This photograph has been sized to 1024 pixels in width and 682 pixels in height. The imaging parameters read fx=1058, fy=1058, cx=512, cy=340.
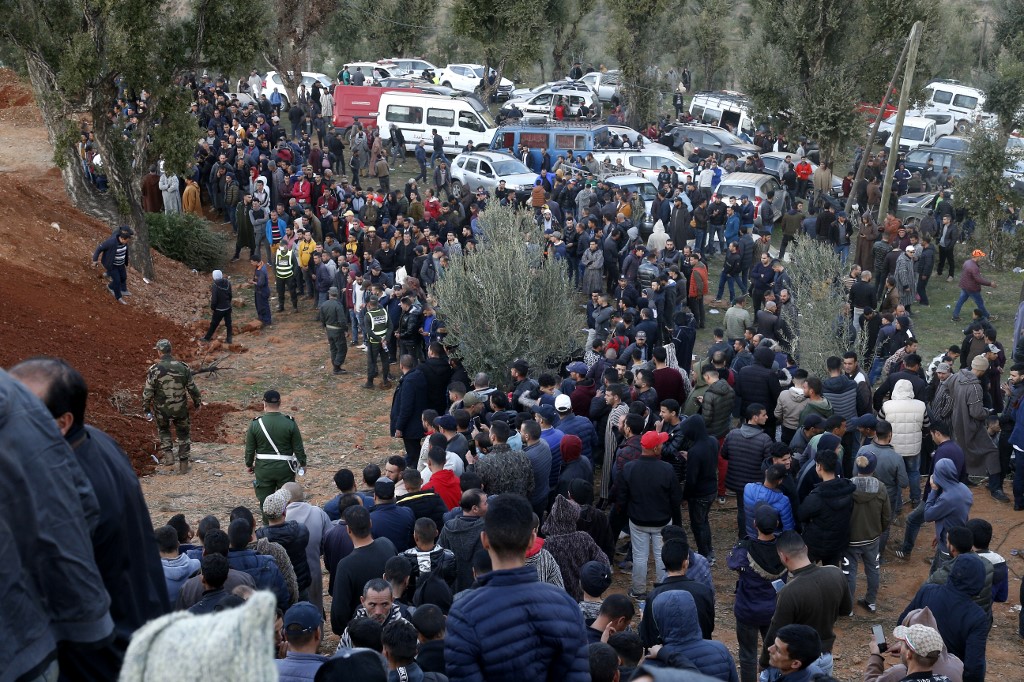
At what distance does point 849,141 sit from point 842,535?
23.3 m

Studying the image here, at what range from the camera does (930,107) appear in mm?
37281

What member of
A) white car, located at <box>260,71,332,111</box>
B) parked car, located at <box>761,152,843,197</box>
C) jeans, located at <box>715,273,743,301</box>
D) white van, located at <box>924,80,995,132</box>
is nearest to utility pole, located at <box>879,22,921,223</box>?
jeans, located at <box>715,273,743,301</box>

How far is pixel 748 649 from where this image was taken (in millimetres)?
7863

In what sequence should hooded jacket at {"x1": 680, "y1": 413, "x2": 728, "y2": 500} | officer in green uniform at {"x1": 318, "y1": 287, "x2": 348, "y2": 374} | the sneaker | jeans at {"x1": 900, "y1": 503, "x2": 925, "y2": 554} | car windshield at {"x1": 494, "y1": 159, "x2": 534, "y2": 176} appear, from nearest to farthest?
the sneaker → hooded jacket at {"x1": 680, "y1": 413, "x2": 728, "y2": 500} → jeans at {"x1": 900, "y1": 503, "x2": 925, "y2": 554} → officer in green uniform at {"x1": 318, "y1": 287, "x2": 348, "y2": 374} → car windshield at {"x1": 494, "y1": 159, "x2": 534, "y2": 176}

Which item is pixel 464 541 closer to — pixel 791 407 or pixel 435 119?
pixel 791 407

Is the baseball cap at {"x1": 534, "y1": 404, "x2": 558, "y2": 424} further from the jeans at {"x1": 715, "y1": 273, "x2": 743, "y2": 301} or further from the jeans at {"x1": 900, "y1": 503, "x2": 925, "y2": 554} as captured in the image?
the jeans at {"x1": 715, "y1": 273, "x2": 743, "y2": 301}

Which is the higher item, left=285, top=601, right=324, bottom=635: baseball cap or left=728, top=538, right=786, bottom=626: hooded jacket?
left=285, top=601, right=324, bottom=635: baseball cap

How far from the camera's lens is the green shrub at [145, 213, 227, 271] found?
2239 cm

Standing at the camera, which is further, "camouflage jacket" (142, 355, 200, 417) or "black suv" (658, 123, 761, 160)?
"black suv" (658, 123, 761, 160)

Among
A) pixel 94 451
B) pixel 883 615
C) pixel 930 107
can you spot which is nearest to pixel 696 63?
pixel 930 107

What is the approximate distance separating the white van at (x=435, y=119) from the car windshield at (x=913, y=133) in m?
13.0

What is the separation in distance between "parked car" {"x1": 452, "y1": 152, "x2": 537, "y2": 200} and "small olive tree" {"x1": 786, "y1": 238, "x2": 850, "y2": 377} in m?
10.9

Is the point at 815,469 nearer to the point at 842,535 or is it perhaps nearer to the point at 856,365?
the point at 842,535

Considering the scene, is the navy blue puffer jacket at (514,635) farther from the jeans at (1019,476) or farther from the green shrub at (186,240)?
the green shrub at (186,240)
